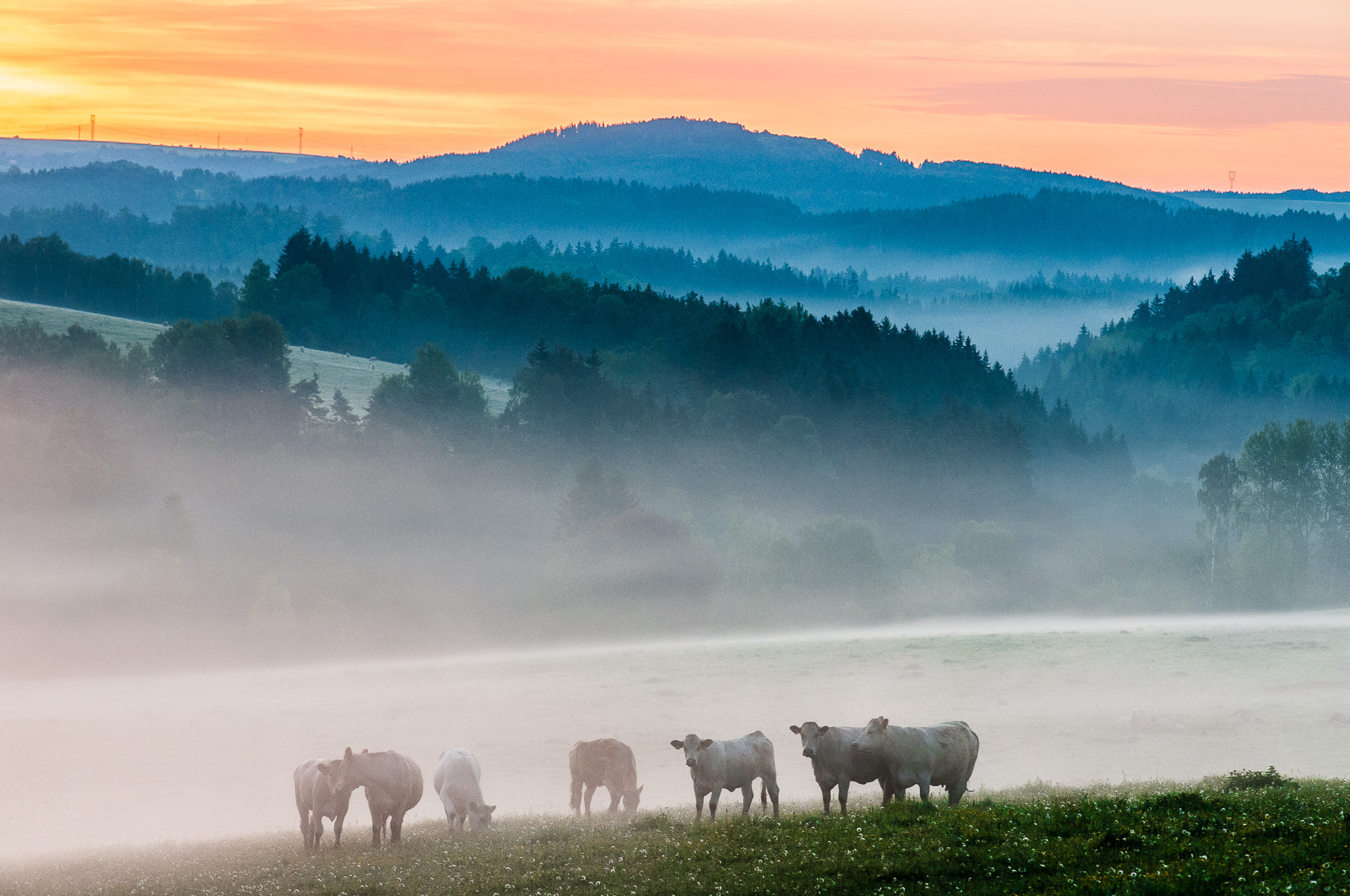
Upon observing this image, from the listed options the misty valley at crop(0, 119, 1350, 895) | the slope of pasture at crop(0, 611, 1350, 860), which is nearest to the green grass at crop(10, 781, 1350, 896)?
the misty valley at crop(0, 119, 1350, 895)

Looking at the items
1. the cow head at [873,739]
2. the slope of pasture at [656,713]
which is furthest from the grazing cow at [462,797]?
the cow head at [873,739]

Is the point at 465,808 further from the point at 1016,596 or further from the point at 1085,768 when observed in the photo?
the point at 1016,596

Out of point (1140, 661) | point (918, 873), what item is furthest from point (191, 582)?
point (918, 873)

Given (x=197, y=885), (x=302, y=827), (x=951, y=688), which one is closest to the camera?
(x=197, y=885)

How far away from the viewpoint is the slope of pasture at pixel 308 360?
554ft

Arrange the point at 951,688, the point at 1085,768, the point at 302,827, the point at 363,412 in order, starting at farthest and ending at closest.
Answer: the point at 363,412 < the point at 951,688 < the point at 1085,768 < the point at 302,827

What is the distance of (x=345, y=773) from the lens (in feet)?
92.5

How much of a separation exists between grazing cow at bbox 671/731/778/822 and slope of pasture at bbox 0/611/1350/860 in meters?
4.46

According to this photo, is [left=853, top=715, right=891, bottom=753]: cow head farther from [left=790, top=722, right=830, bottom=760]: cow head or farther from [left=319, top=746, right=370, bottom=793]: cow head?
[left=319, top=746, right=370, bottom=793]: cow head

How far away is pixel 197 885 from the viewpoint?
24.6m

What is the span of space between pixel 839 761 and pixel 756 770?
91.7 inches

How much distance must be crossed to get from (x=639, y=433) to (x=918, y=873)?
140305mm

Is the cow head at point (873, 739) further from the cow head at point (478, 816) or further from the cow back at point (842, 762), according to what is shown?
the cow head at point (478, 816)

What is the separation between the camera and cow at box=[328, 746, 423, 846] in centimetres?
2820
